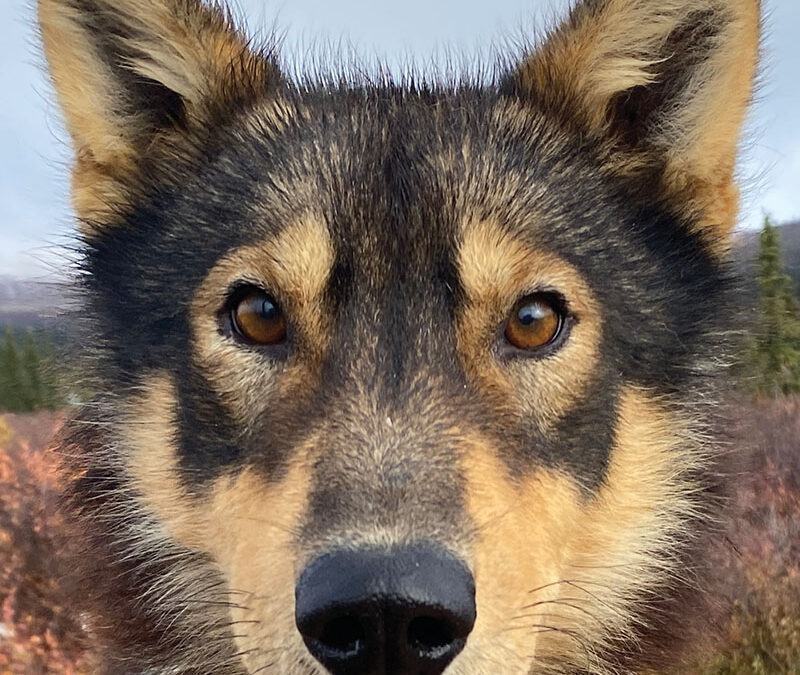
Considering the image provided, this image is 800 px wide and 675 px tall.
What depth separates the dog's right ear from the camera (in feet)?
12.1

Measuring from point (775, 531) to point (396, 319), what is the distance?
9770 millimetres

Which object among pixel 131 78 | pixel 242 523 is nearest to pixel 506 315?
pixel 242 523

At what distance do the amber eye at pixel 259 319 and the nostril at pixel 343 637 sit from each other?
127 centimetres

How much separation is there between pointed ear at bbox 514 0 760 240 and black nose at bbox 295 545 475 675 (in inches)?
93.2

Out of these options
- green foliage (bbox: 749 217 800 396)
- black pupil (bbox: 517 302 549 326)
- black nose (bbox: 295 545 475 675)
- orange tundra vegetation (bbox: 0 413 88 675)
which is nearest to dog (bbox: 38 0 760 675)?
black pupil (bbox: 517 302 549 326)

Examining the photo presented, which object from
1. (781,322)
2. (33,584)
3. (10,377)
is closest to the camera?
(33,584)

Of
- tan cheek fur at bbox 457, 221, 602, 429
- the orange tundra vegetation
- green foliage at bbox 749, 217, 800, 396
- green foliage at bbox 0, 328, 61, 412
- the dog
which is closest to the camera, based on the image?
the dog

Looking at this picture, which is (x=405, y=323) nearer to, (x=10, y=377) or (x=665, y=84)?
(x=665, y=84)

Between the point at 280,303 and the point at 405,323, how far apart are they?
52 cm

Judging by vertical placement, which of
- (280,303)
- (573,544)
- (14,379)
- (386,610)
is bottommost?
(14,379)

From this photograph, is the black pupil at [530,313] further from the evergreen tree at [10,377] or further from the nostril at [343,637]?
the evergreen tree at [10,377]

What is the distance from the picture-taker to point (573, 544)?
3.24 m

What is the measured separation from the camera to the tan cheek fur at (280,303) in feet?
10.1

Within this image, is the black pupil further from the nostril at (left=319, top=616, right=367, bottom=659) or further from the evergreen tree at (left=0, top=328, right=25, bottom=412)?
the evergreen tree at (left=0, top=328, right=25, bottom=412)
